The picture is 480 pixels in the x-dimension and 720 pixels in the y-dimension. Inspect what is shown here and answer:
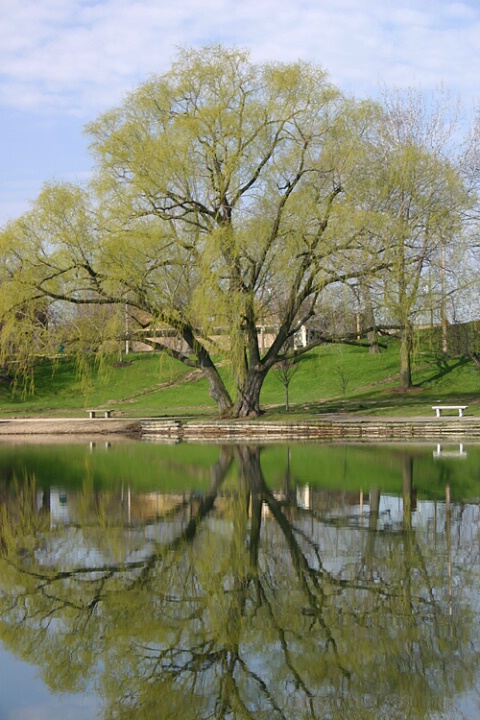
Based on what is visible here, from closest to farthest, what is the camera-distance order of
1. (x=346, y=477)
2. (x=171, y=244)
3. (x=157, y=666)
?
(x=157, y=666) < (x=346, y=477) < (x=171, y=244)

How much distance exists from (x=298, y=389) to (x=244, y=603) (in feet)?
120

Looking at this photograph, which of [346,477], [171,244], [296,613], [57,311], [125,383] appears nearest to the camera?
[296,613]

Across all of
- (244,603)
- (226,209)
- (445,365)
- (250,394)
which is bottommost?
(244,603)

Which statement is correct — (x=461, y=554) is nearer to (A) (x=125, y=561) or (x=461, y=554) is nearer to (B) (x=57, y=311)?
(A) (x=125, y=561)

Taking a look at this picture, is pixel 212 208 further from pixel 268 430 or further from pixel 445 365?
pixel 445 365

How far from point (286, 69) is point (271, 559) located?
23.6 metres

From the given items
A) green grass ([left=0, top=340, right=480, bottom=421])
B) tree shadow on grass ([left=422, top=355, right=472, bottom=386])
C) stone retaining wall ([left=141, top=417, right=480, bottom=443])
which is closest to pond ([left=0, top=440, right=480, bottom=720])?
stone retaining wall ([left=141, top=417, right=480, bottom=443])

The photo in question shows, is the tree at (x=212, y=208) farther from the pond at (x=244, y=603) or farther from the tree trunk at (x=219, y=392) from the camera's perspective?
the pond at (x=244, y=603)

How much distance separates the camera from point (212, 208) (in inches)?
1260

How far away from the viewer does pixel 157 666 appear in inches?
281

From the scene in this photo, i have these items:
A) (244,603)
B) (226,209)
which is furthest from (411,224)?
(244,603)

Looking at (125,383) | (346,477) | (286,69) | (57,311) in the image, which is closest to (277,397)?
(125,383)

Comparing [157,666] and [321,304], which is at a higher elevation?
[321,304]

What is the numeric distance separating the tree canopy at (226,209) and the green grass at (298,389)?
3.87m
